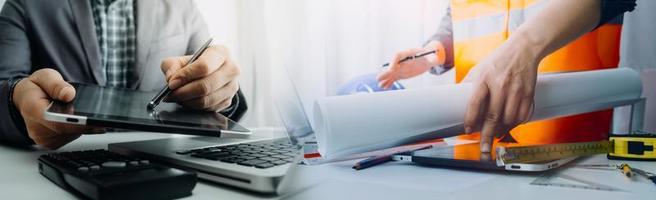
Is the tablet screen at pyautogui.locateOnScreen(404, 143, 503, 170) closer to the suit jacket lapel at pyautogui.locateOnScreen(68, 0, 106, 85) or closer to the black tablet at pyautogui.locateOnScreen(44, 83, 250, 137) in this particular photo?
the black tablet at pyautogui.locateOnScreen(44, 83, 250, 137)

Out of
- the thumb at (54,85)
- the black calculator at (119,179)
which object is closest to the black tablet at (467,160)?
the black calculator at (119,179)

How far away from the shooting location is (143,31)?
1028 millimetres

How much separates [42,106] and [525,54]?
536 millimetres

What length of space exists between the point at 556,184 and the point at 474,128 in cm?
13

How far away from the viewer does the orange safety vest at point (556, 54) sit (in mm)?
552

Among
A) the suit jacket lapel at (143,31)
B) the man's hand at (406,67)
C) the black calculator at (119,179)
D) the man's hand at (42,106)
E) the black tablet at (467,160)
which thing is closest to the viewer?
the black calculator at (119,179)

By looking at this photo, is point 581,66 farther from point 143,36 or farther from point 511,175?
point 143,36

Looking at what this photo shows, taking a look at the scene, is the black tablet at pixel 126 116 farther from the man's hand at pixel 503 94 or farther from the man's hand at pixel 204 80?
the man's hand at pixel 503 94

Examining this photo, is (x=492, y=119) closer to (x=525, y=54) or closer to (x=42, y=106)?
(x=525, y=54)

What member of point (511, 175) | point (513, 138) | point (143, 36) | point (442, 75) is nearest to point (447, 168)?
point (511, 175)

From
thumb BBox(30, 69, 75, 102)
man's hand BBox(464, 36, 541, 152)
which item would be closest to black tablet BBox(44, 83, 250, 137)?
thumb BBox(30, 69, 75, 102)

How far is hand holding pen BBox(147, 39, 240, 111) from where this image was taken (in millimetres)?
523

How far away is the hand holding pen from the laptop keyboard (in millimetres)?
141

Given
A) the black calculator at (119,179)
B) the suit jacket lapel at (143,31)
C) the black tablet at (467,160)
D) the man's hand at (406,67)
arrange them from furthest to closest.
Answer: the suit jacket lapel at (143,31) < the man's hand at (406,67) < the black tablet at (467,160) < the black calculator at (119,179)
